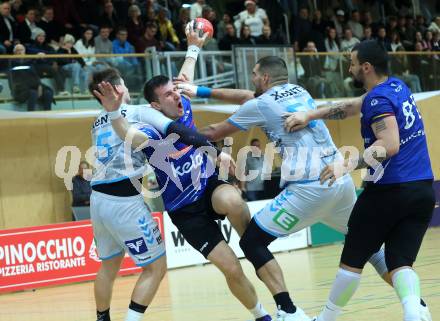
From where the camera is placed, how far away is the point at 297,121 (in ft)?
23.5

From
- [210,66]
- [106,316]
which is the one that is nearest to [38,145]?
[210,66]

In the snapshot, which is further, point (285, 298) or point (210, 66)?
point (210, 66)

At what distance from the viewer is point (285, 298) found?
742cm

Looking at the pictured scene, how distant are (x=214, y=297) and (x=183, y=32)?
9.71 m

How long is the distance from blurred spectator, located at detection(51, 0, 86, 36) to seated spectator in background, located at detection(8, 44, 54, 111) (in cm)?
195

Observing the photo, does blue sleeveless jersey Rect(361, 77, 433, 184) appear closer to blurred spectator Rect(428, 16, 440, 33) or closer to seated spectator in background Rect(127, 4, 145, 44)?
seated spectator in background Rect(127, 4, 145, 44)

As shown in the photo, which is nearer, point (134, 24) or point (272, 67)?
point (272, 67)

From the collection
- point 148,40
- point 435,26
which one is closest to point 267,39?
point 148,40

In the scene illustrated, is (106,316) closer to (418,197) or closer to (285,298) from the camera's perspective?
(285,298)

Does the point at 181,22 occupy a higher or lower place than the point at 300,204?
higher

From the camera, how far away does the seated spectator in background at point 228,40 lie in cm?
Result: 1955

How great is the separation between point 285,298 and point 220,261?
25.5 inches

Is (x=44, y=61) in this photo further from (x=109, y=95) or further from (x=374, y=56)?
(x=374, y=56)

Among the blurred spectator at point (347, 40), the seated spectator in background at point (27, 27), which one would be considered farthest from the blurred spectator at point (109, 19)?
the blurred spectator at point (347, 40)
